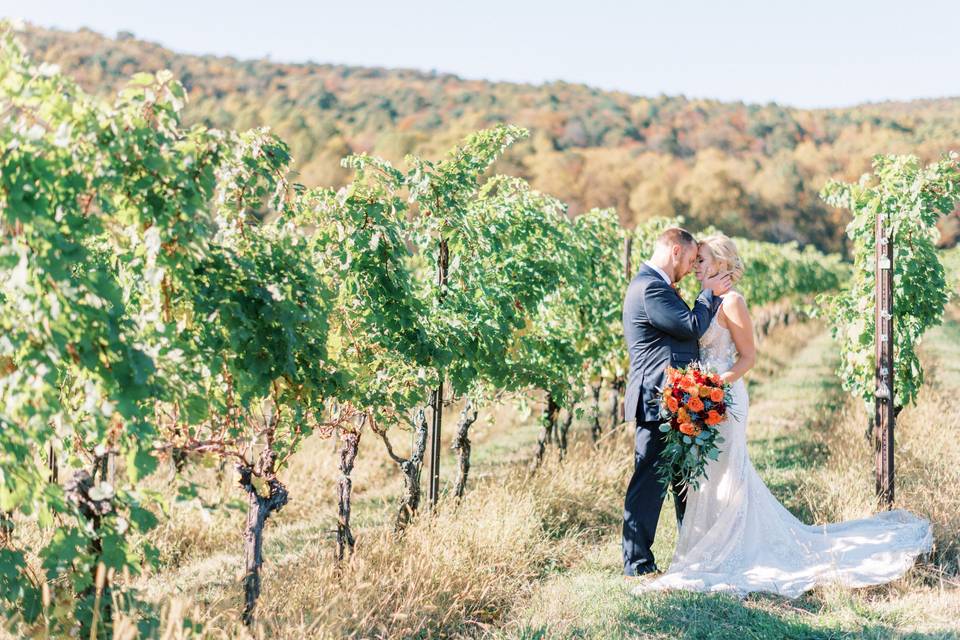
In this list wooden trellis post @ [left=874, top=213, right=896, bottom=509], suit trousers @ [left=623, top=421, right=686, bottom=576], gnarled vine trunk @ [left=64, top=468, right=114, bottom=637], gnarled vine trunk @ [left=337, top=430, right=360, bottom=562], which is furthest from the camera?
wooden trellis post @ [left=874, top=213, right=896, bottom=509]

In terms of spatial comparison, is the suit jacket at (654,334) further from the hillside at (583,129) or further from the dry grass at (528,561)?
the hillside at (583,129)

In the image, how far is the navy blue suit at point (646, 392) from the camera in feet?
15.2

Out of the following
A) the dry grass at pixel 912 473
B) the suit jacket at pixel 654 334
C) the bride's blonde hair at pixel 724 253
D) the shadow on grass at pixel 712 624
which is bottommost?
the shadow on grass at pixel 712 624

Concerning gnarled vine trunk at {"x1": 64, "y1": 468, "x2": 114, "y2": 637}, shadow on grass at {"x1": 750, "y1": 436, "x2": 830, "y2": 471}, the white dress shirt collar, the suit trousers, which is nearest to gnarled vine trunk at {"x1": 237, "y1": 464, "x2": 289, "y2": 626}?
gnarled vine trunk at {"x1": 64, "y1": 468, "x2": 114, "y2": 637}

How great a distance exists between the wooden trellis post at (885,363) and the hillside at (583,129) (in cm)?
4094

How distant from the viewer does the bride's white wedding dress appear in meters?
4.50

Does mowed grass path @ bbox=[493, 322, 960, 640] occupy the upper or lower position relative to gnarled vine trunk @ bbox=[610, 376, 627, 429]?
lower

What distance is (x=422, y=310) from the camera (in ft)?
15.3

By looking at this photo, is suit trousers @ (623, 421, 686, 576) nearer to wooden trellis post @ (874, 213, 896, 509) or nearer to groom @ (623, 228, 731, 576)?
groom @ (623, 228, 731, 576)

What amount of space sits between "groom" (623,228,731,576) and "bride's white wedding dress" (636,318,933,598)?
0.23 meters

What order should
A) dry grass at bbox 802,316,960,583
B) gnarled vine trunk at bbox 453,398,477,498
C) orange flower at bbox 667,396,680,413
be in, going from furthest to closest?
gnarled vine trunk at bbox 453,398,477,498 → dry grass at bbox 802,316,960,583 → orange flower at bbox 667,396,680,413

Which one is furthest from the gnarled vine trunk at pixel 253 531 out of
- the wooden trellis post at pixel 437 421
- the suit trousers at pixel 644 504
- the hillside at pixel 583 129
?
the hillside at pixel 583 129

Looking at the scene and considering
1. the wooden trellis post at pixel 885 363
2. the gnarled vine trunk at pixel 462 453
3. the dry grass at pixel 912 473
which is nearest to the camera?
the dry grass at pixel 912 473

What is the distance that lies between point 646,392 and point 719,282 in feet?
2.57
